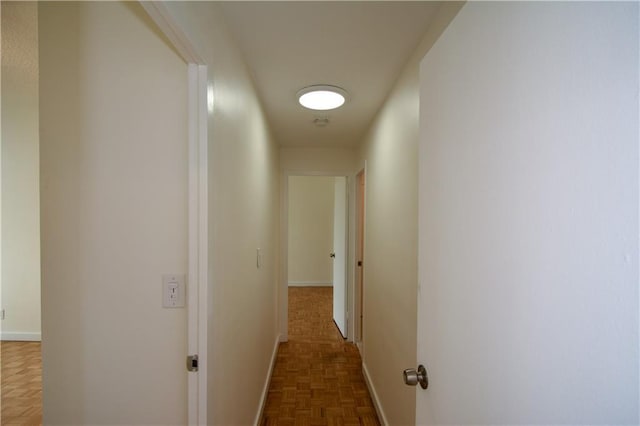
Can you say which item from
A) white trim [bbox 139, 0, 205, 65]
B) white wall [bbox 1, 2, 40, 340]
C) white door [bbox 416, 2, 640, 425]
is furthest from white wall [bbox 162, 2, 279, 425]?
white wall [bbox 1, 2, 40, 340]

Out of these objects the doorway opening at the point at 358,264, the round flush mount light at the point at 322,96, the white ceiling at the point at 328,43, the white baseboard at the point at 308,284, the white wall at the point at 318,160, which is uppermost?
the white ceiling at the point at 328,43

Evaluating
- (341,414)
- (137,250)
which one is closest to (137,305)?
(137,250)

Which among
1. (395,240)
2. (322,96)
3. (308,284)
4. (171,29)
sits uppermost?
(322,96)

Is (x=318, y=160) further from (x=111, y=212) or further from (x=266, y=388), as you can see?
(x=111, y=212)

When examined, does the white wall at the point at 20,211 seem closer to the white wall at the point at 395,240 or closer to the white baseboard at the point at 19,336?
the white baseboard at the point at 19,336

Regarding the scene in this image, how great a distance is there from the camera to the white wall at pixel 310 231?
20.3ft

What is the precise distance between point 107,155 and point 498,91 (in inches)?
52.2

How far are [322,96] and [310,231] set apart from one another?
4.49m

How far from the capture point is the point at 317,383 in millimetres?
2531

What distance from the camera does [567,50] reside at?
1.45 feet

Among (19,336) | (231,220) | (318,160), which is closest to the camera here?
(231,220)

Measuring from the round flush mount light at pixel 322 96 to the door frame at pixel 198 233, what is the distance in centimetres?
98

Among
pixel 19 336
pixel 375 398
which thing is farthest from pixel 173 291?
pixel 19 336

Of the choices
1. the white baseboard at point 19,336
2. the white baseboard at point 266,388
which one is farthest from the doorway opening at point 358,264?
the white baseboard at point 19,336
